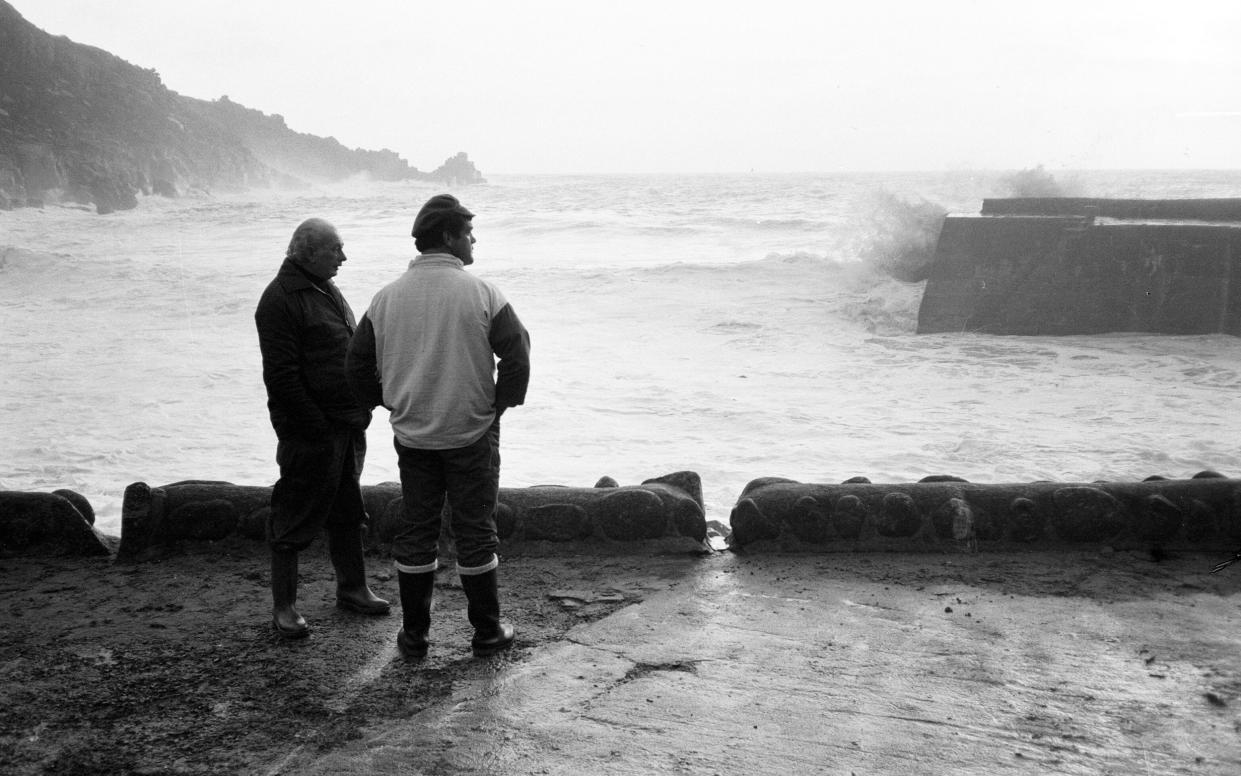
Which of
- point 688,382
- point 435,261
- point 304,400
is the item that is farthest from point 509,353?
point 688,382

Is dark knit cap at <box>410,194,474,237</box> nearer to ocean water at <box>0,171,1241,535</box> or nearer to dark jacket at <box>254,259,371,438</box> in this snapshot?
dark jacket at <box>254,259,371,438</box>

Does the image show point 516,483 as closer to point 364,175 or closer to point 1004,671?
point 1004,671

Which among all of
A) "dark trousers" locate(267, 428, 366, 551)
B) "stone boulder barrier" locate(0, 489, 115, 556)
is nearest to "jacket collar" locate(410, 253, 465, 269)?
"dark trousers" locate(267, 428, 366, 551)

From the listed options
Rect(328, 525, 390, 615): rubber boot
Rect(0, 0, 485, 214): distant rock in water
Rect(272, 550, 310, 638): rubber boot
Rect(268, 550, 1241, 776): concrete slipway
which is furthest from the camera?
Rect(0, 0, 485, 214): distant rock in water

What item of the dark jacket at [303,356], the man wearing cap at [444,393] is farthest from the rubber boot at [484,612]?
the dark jacket at [303,356]

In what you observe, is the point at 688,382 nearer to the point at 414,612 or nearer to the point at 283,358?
the point at 283,358

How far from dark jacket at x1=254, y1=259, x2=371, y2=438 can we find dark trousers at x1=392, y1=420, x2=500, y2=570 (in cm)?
45

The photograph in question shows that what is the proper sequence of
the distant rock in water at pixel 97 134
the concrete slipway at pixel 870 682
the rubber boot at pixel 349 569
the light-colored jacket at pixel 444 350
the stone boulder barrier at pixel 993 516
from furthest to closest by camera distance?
the distant rock in water at pixel 97 134
the stone boulder barrier at pixel 993 516
the rubber boot at pixel 349 569
the light-colored jacket at pixel 444 350
the concrete slipway at pixel 870 682

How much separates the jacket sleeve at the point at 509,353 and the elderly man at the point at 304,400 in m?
0.71

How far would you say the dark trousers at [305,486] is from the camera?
3830mm

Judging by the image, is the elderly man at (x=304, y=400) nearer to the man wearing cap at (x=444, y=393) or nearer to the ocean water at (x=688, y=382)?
the man wearing cap at (x=444, y=393)

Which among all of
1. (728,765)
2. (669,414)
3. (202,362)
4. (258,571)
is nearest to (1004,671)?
(728,765)

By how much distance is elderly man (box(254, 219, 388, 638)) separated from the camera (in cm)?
376

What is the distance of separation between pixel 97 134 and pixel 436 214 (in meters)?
63.6
